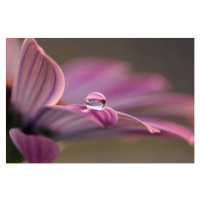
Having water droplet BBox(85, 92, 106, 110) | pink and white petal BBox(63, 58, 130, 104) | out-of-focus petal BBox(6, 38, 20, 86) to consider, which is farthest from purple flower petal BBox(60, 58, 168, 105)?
water droplet BBox(85, 92, 106, 110)

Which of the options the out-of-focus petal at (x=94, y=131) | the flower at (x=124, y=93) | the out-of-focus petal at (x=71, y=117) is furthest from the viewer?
A: the flower at (x=124, y=93)

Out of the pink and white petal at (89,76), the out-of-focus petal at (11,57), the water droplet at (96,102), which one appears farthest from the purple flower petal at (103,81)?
the water droplet at (96,102)

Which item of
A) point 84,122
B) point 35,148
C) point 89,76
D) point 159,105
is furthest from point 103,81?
point 35,148

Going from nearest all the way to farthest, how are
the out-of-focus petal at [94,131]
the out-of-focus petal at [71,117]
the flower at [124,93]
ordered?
1. the out-of-focus petal at [71,117]
2. the out-of-focus petal at [94,131]
3. the flower at [124,93]

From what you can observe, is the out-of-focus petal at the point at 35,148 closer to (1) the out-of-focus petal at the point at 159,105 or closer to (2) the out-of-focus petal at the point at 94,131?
(2) the out-of-focus petal at the point at 94,131

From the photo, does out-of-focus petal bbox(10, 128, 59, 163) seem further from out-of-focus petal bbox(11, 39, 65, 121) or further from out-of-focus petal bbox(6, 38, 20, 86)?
out-of-focus petal bbox(6, 38, 20, 86)

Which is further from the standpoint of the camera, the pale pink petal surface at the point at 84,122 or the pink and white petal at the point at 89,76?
the pink and white petal at the point at 89,76

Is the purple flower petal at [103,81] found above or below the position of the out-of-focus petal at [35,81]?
above
